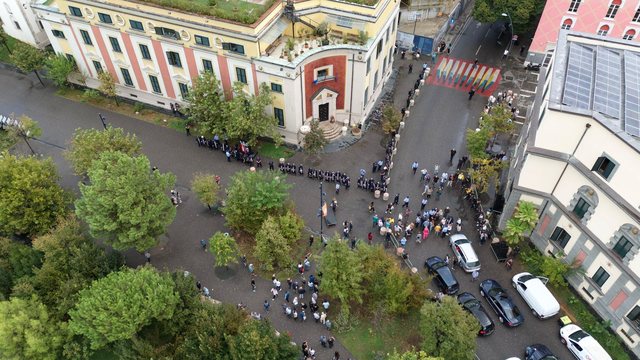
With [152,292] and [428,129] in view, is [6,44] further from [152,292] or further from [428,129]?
[428,129]

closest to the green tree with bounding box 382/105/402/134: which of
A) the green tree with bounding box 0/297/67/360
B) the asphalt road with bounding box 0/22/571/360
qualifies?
the asphalt road with bounding box 0/22/571/360

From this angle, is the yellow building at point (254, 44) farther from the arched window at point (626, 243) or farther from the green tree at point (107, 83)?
the arched window at point (626, 243)

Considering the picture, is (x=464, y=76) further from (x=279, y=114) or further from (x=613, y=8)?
(x=279, y=114)

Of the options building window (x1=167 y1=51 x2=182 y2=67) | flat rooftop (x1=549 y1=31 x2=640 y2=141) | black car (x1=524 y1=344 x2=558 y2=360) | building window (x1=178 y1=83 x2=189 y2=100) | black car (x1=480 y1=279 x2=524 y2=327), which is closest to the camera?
flat rooftop (x1=549 y1=31 x2=640 y2=141)

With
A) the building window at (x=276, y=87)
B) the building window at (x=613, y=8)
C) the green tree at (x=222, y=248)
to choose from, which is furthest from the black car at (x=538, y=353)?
the building window at (x=613, y=8)

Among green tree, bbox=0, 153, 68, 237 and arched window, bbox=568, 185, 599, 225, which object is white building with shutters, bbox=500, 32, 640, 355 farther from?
green tree, bbox=0, 153, 68, 237

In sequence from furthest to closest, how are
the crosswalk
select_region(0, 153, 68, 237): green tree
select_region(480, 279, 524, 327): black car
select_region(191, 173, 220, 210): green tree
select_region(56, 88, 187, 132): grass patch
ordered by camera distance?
the crosswalk, select_region(56, 88, 187, 132): grass patch, select_region(191, 173, 220, 210): green tree, select_region(0, 153, 68, 237): green tree, select_region(480, 279, 524, 327): black car
